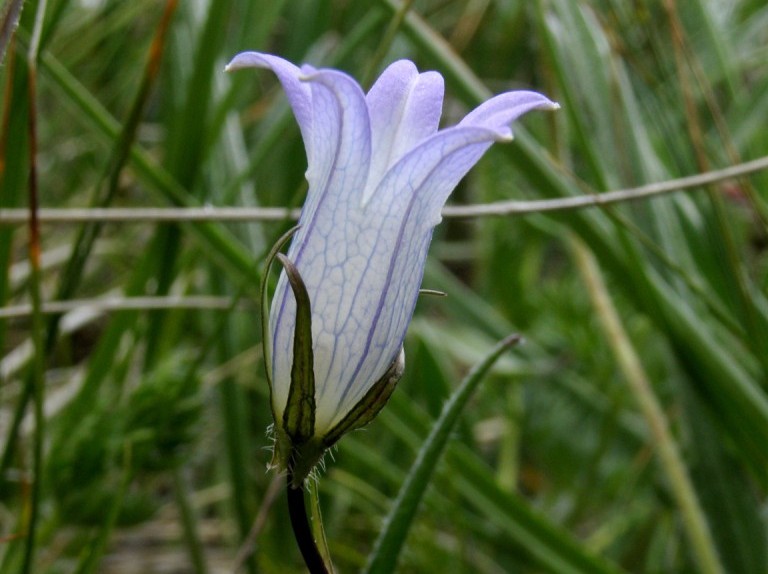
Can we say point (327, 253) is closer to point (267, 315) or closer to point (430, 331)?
point (267, 315)

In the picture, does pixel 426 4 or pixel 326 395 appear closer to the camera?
pixel 326 395

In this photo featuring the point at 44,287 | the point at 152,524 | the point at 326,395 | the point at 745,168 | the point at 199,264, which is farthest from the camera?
the point at 44,287

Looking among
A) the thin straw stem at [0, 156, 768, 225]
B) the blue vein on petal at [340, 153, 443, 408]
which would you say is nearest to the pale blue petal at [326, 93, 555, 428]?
the blue vein on petal at [340, 153, 443, 408]

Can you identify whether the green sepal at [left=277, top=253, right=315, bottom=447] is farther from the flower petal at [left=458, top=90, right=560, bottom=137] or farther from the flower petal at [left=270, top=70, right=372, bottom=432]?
the flower petal at [left=458, top=90, right=560, bottom=137]

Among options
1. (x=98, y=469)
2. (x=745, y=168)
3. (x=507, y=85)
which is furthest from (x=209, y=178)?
(x=507, y=85)

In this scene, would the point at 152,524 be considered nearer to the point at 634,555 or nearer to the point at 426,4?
the point at 634,555

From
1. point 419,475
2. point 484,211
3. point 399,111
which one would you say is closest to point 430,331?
point 484,211

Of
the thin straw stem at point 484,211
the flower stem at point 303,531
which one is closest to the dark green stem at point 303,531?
the flower stem at point 303,531
